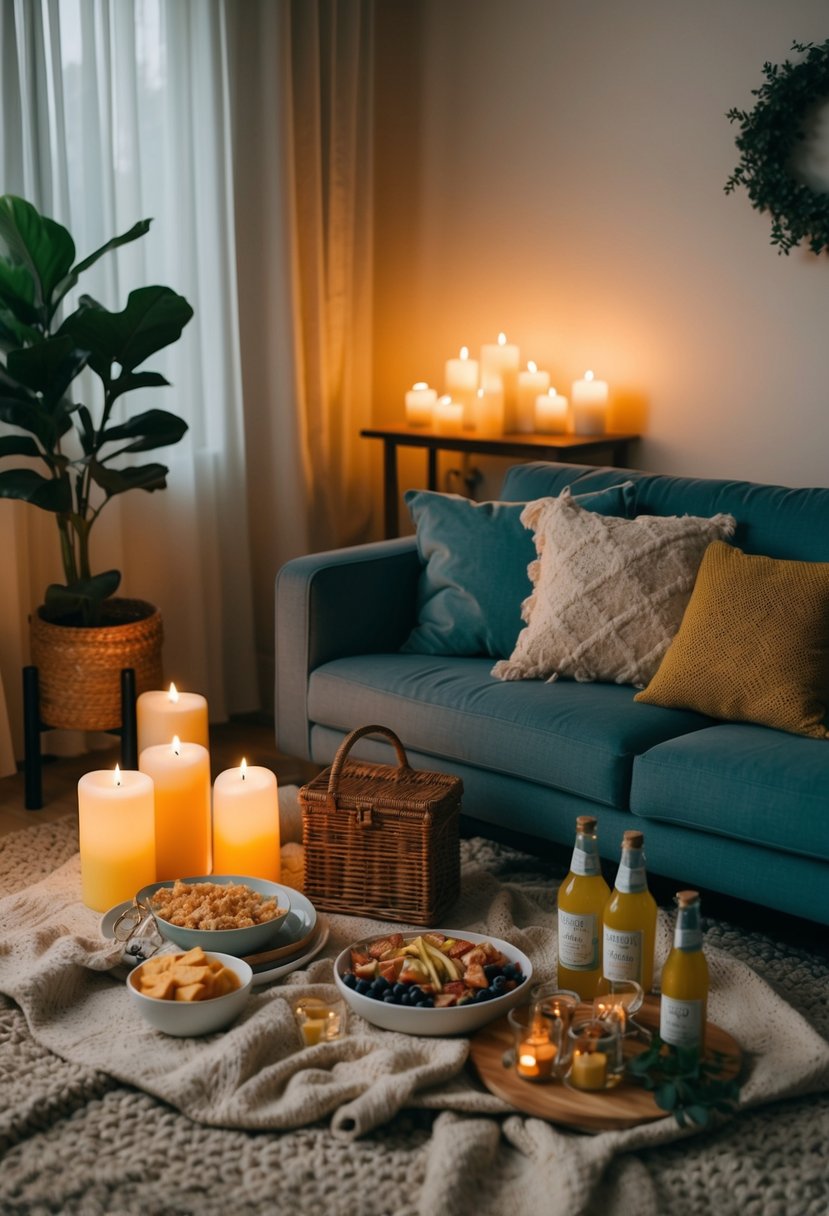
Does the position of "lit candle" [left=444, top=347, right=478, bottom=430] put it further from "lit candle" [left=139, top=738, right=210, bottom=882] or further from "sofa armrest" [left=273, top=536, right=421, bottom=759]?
"lit candle" [left=139, top=738, right=210, bottom=882]

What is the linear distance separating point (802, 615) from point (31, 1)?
7.76ft

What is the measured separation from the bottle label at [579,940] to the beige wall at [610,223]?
180 centimetres

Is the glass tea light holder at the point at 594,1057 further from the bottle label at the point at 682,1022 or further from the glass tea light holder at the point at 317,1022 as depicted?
the glass tea light holder at the point at 317,1022

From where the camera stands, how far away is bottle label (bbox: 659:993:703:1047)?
1879 millimetres

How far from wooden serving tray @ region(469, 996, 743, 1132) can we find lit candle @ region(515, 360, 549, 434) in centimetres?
229

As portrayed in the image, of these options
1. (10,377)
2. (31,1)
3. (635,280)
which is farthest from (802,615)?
(31,1)

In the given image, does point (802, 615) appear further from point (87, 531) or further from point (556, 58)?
point (556, 58)

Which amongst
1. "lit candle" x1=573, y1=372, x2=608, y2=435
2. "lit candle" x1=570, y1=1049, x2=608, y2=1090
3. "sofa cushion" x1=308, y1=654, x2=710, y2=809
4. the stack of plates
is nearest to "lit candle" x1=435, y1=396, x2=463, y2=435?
"lit candle" x1=573, y1=372, x2=608, y2=435

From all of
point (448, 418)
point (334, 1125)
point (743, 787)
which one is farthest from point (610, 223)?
point (334, 1125)

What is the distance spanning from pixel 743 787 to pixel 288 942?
849 millimetres

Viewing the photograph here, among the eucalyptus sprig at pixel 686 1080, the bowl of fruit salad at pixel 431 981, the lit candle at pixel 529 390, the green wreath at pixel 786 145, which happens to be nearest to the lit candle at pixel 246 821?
the bowl of fruit salad at pixel 431 981

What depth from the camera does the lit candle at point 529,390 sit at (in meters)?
3.90

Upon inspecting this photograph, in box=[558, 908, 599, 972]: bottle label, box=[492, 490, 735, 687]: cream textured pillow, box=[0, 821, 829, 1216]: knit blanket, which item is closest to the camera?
box=[0, 821, 829, 1216]: knit blanket

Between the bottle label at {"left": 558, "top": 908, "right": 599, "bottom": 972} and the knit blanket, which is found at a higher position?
the bottle label at {"left": 558, "top": 908, "right": 599, "bottom": 972}
